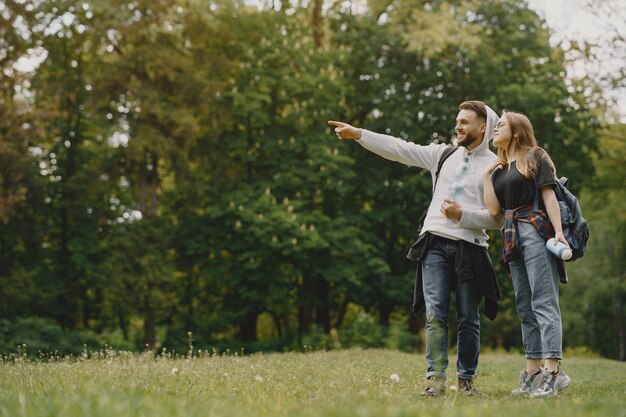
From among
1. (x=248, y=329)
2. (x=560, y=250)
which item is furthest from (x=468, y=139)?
(x=248, y=329)

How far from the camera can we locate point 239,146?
20.2 meters

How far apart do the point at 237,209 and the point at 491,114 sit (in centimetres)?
1389

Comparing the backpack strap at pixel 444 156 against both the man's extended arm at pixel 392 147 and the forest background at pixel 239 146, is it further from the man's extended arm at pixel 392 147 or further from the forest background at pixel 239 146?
the forest background at pixel 239 146

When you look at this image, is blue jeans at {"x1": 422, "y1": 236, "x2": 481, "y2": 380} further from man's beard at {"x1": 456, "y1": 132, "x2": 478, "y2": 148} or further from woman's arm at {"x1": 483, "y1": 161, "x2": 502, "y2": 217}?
man's beard at {"x1": 456, "y1": 132, "x2": 478, "y2": 148}

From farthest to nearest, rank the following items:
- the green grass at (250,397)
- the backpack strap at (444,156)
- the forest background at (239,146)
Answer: the forest background at (239,146) < the backpack strap at (444,156) < the green grass at (250,397)

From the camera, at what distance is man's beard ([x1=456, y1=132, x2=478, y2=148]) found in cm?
575

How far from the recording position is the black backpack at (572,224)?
18.0 feet

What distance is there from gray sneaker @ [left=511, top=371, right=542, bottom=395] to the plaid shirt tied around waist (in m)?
0.99

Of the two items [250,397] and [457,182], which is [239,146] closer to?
[457,182]

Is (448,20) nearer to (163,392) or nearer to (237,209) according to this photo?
(237,209)

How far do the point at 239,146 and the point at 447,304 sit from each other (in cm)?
1530

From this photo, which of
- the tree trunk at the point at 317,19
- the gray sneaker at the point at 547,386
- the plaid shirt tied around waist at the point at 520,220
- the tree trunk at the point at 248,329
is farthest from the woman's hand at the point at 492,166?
the tree trunk at the point at 317,19

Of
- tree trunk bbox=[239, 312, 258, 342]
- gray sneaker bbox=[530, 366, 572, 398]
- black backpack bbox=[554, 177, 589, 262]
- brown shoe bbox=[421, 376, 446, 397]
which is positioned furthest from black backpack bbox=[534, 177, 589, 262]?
tree trunk bbox=[239, 312, 258, 342]

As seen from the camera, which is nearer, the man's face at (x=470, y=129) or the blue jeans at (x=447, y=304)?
the blue jeans at (x=447, y=304)
